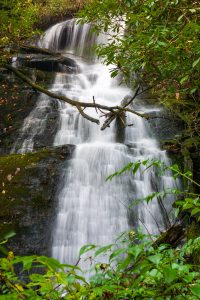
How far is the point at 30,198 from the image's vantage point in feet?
24.4

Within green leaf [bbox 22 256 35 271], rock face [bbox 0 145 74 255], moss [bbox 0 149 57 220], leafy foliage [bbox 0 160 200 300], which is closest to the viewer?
green leaf [bbox 22 256 35 271]

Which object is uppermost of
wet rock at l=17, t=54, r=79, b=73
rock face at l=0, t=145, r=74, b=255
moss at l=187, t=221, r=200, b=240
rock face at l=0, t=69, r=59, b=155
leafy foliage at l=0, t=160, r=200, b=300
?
wet rock at l=17, t=54, r=79, b=73

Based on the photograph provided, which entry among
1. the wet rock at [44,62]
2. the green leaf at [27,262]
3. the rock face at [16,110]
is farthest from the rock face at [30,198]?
the wet rock at [44,62]

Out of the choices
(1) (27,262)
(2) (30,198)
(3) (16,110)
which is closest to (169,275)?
(1) (27,262)

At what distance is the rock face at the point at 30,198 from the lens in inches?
274

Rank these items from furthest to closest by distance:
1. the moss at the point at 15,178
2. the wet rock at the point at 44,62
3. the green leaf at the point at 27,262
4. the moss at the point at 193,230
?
the wet rock at the point at 44,62 < the moss at the point at 15,178 < the moss at the point at 193,230 < the green leaf at the point at 27,262

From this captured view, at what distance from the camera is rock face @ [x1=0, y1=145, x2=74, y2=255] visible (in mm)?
6953

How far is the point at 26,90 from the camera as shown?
13.0 meters

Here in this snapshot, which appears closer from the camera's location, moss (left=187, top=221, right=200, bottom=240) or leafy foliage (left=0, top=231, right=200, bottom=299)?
leafy foliage (left=0, top=231, right=200, bottom=299)

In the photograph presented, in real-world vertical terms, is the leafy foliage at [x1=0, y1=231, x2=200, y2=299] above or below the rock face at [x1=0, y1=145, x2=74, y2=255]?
below

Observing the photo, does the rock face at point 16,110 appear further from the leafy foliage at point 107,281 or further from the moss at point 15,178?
the leafy foliage at point 107,281

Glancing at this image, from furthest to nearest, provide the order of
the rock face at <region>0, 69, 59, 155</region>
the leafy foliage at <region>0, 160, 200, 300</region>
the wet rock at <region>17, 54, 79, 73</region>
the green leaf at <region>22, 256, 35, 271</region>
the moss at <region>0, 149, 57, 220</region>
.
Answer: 1. the wet rock at <region>17, 54, 79, 73</region>
2. the rock face at <region>0, 69, 59, 155</region>
3. the moss at <region>0, 149, 57, 220</region>
4. the leafy foliage at <region>0, 160, 200, 300</region>
5. the green leaf at <region>22, 256, 35, 271</region>

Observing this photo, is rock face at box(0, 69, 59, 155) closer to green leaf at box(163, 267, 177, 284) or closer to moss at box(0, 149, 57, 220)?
moss at box(0, 149, 57, 220)

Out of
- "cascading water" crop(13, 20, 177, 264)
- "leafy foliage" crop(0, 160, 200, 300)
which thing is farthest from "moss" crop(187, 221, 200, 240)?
"leafy foliage" crop(0, 160, 200, 300)
